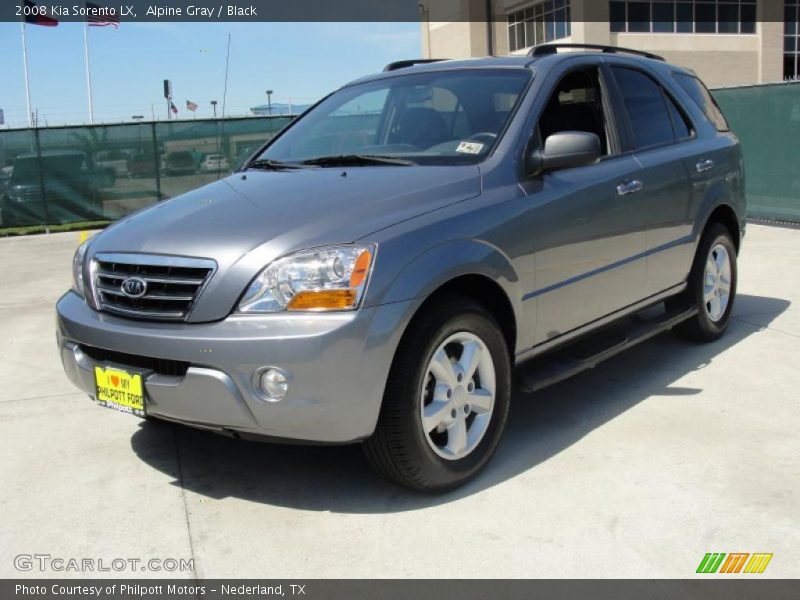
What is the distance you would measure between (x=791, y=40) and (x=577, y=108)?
43.6 meters

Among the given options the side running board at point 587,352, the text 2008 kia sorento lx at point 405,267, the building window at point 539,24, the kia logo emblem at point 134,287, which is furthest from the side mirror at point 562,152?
the building window at point 539,24

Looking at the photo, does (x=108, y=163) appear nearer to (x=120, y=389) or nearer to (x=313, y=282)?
(x=120, y=389)

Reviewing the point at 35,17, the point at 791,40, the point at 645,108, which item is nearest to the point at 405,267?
the point at 645,108

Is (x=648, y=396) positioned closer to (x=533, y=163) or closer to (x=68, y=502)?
(x=533, y=163)

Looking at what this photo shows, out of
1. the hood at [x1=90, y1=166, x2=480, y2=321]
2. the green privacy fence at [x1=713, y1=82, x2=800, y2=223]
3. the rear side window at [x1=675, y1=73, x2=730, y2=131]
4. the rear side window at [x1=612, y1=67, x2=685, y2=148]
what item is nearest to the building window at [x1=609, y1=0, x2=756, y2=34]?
the green privacy fence at [x1=713, y1=82, x2=800, y2=223]

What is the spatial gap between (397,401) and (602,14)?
37555mm

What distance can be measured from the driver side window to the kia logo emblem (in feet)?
6.69

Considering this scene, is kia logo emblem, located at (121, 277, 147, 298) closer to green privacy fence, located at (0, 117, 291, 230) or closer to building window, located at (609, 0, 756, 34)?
green privacy fence, located at (0, 117, 291, 230)

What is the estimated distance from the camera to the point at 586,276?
4.23 metres

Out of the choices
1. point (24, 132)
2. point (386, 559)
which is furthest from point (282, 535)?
point (24, 132)

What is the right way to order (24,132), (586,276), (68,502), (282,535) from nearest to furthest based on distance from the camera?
(282,535), (68,502), (586,276), (24,132)

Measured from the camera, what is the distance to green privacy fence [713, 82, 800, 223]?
35.7 ft

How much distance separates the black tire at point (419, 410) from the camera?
322 cm

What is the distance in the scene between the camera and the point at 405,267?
3.21 meters
